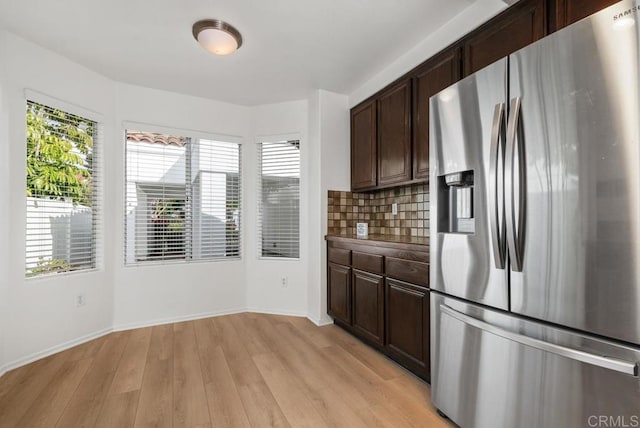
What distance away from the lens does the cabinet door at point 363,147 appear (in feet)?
10.3


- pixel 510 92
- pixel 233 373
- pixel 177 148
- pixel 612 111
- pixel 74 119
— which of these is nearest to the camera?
pixel 612 111

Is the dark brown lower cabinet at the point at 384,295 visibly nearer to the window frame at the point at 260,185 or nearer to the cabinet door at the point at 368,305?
the cabinet door at the point at 368,305

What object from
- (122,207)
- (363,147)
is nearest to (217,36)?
(363,147)

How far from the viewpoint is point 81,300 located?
291 cm

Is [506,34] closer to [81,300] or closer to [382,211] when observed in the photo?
[382,211]

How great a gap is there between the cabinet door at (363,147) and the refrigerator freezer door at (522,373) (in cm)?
169

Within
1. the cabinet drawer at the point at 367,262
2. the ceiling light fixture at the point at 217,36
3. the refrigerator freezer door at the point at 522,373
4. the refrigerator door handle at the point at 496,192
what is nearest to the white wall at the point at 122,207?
the cabinet drawer at the point at 367,262

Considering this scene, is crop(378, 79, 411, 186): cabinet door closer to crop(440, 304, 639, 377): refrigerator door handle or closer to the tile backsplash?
the tile backsplash

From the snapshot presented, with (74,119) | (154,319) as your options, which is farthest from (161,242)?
(74,119)

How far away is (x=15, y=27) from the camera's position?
231 centimetres

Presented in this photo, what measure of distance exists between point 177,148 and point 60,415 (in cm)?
260

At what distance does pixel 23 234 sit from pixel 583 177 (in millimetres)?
3611

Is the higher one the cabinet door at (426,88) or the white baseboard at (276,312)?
the cabinet door at (426,88)

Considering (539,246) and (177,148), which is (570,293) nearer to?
(539,246)
